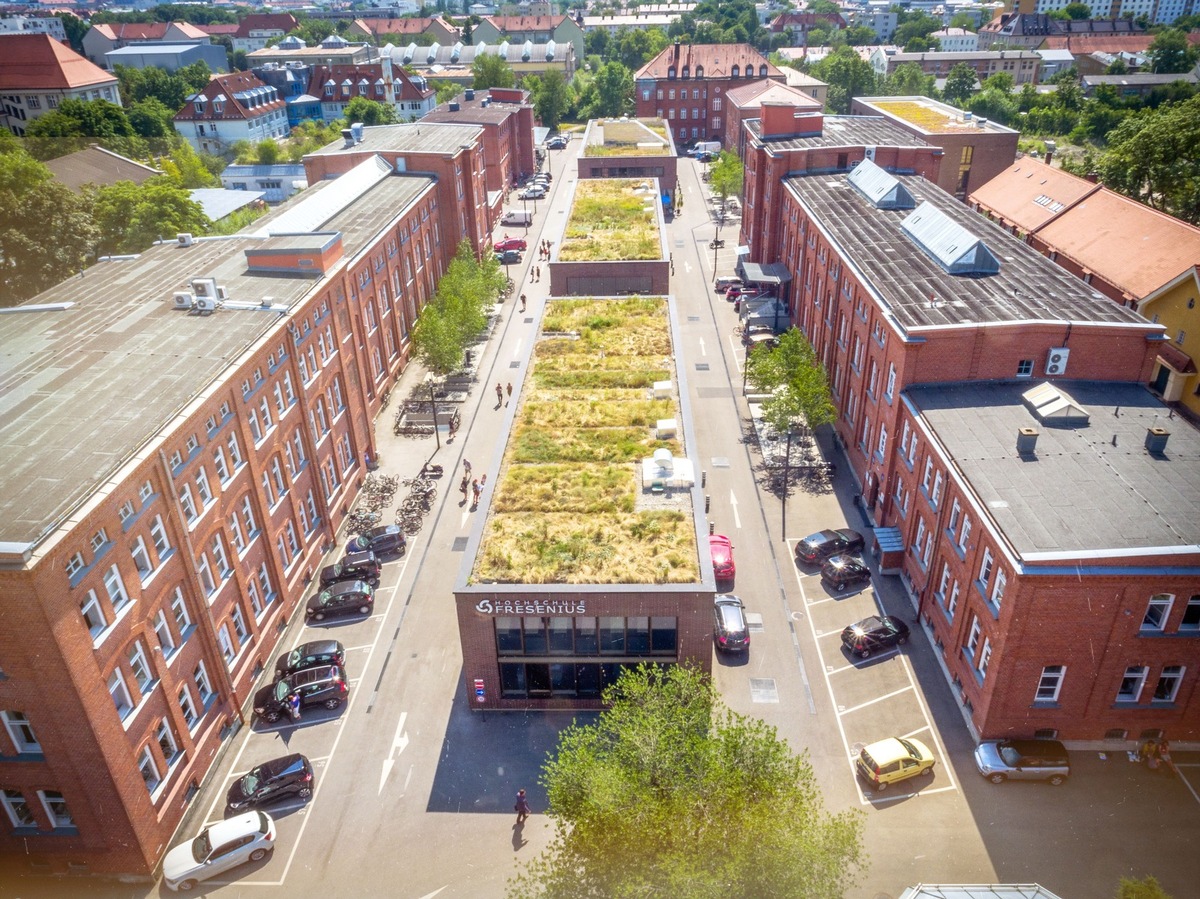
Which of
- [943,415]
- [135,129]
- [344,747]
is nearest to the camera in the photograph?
[344,747]

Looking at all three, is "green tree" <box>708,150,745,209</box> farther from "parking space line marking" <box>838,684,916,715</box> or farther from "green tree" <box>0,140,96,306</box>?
"parking space line marking" <box>838,684,916,715</box>

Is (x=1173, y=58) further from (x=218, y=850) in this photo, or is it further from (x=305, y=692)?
(x=218, y=850)

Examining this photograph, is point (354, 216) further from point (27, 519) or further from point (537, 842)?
point (537, 842)

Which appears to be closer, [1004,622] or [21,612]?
[21,612]

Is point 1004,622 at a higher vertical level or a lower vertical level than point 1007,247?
lower

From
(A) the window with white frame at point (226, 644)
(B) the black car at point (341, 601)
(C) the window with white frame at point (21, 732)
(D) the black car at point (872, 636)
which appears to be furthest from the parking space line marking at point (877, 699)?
(C) the window with white frame at point (21, 732)

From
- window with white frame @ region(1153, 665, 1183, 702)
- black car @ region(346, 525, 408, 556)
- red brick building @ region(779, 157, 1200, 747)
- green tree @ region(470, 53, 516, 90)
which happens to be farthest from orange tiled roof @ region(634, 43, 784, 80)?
window with white frame @ region(1153, 665, 1183, 702)

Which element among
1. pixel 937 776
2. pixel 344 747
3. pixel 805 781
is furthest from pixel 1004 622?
pixel 344 747
